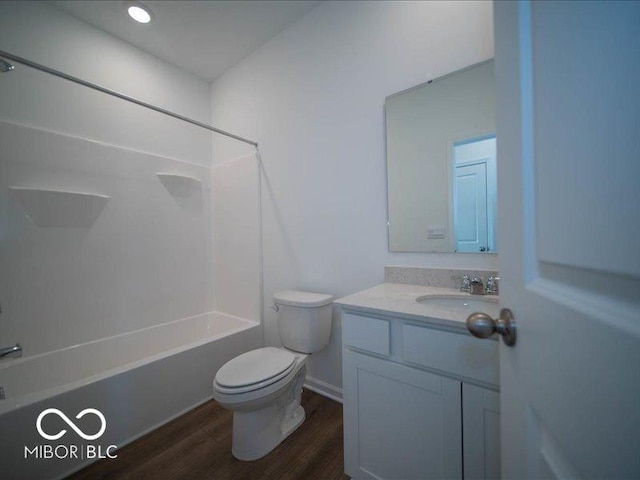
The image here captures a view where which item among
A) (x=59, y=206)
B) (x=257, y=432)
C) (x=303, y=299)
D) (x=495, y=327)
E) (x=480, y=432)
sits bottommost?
(x=257, y=432)

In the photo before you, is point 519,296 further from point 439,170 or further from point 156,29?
point 156,29

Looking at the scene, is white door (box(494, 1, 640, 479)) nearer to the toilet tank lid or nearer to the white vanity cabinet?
the white vanity cabinet

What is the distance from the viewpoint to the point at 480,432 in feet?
2.63

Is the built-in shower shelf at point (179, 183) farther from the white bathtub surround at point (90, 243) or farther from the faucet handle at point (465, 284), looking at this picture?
the faucet handle at point (465, 284)

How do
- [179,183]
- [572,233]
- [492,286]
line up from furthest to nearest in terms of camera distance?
[179,183], [492,286], [572,233]

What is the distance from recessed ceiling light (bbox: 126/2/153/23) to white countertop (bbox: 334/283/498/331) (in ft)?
7.77

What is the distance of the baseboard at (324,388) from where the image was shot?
178 cm

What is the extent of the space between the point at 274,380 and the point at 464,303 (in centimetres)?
101

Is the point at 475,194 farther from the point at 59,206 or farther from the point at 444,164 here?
the point at 59,206

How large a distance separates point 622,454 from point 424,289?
115cm

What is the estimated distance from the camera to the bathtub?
115 centimetres

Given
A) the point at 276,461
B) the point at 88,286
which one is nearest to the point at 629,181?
the point at 276,461

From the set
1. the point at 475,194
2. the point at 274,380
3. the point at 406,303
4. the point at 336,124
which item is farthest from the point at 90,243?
the point at 475,194

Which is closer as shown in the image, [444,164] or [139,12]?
[444,164]
